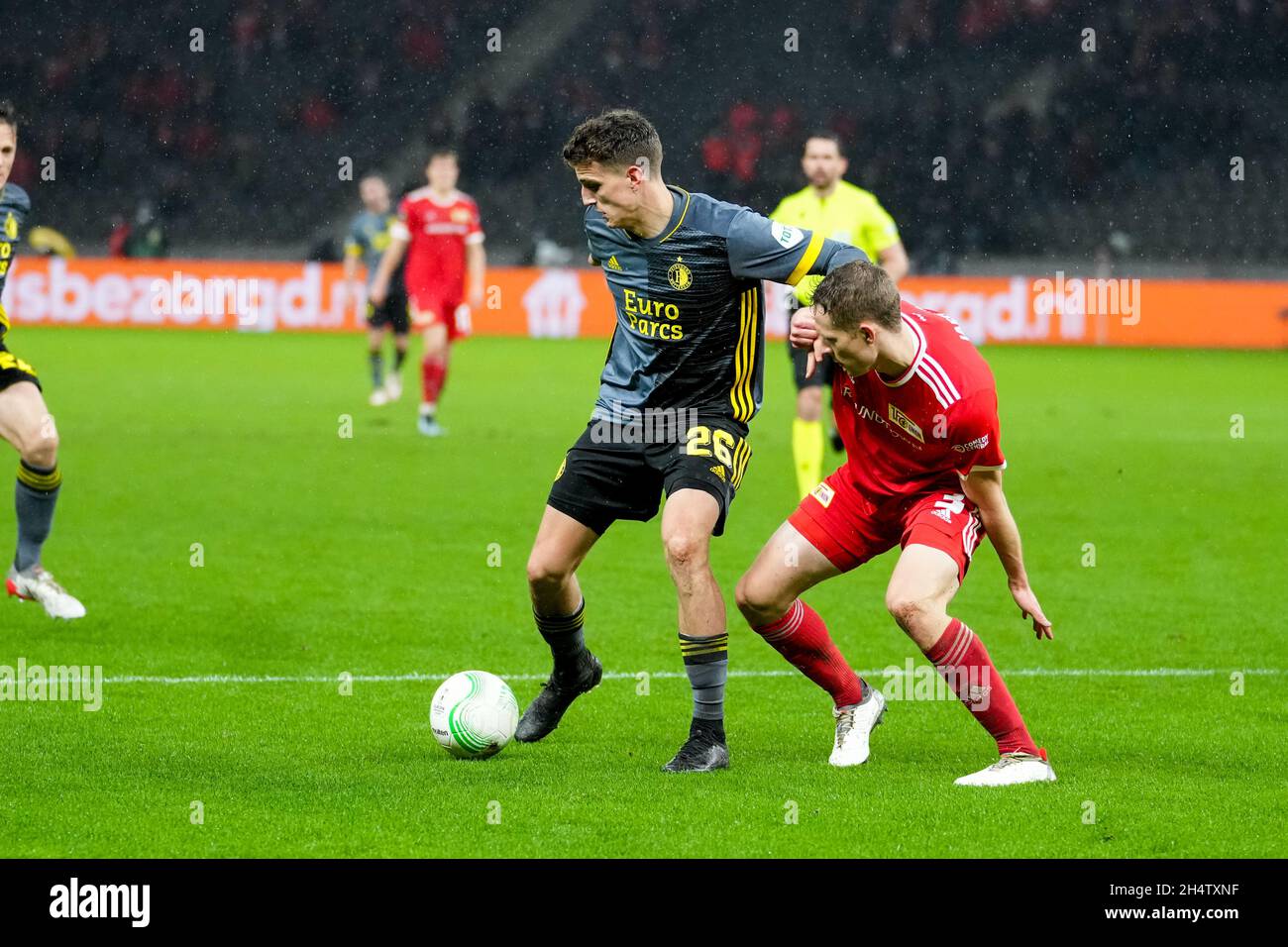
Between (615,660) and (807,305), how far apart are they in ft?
6.62

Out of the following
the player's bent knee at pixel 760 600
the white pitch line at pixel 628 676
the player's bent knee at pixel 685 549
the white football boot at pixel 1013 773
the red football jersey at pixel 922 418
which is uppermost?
the red football jersey at pixel 922 418

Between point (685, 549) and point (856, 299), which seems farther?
point (685, 549)

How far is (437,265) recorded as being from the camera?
15453 mm

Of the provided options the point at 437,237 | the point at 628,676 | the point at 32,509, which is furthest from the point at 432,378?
the point at 628,676

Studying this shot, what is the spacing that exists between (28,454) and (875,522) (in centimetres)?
376

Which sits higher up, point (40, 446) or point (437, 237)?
point (437, 237)

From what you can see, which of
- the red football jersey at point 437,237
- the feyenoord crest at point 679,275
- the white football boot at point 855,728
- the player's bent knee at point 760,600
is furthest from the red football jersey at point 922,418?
the red football jersey at point 437,237

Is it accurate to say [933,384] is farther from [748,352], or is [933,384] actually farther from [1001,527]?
[748,352]

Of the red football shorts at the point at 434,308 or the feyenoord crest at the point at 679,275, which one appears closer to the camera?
the feyenoord crest at the point at 679,275

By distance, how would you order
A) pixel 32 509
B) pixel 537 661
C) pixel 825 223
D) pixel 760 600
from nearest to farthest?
1. pixel 760 600
2. pixel 537 661
3. pixel 32 509
4. pixel 825 223

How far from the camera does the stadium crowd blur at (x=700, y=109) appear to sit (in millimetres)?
28656

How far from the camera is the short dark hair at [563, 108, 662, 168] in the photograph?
17.2 feet

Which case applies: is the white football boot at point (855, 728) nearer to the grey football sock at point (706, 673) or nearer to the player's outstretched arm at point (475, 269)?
the grey football sock at point (706, 673)

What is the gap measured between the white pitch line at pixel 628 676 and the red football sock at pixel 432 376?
26.8 feet
